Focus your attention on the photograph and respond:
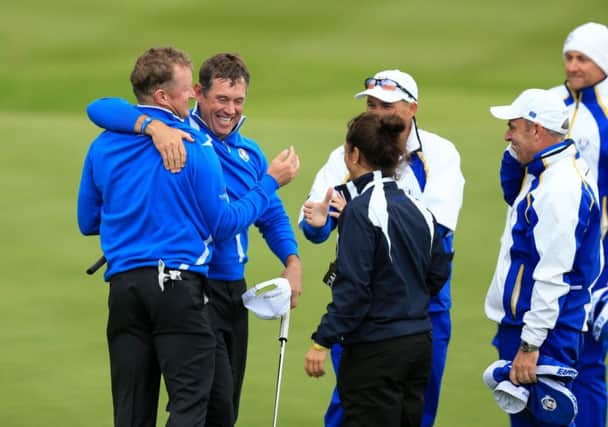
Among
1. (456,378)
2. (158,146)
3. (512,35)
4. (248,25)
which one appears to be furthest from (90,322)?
(512,35)

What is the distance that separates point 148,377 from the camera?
15.0ft

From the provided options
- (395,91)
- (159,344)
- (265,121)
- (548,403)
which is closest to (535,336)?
(548,403)

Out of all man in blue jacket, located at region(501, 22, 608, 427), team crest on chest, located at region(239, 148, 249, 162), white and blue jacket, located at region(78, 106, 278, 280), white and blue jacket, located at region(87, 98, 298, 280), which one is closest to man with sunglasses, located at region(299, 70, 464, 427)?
white and blue jacket, located at region(87, 98, 298, 280)

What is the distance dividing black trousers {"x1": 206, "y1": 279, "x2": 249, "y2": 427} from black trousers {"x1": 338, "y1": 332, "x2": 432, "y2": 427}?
1.64 feet

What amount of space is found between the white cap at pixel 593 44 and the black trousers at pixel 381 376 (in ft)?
6.76

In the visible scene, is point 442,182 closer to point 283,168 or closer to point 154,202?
point 283,168

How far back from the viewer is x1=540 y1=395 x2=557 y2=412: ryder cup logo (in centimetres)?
488

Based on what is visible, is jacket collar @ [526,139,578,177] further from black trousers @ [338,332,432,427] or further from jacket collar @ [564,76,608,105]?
jacket collar @ [564,76,608,105]

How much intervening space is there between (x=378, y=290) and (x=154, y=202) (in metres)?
0.84

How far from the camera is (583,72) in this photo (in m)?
5.95

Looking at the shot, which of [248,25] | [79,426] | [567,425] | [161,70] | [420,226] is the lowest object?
[79,426]

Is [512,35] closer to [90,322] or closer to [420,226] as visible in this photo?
[90,322]

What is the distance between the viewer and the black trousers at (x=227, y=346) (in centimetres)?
479

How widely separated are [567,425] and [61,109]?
8.05 metres
